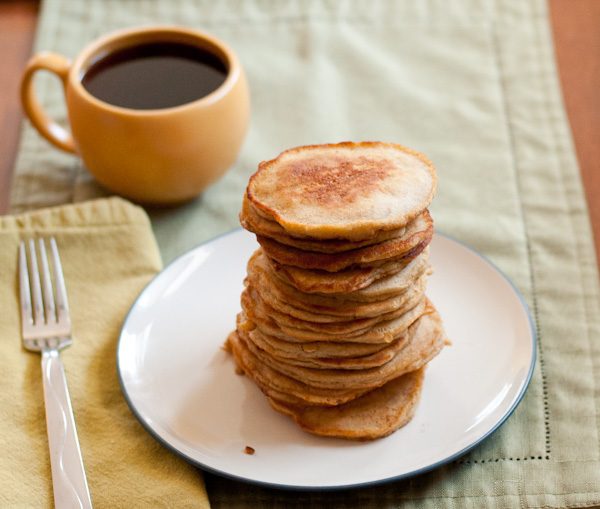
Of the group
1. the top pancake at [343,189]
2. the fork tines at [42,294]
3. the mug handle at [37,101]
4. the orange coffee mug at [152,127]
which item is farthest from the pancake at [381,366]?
the mug handle at [37,101]

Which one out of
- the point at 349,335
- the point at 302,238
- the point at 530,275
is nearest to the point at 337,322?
the point at 349,335

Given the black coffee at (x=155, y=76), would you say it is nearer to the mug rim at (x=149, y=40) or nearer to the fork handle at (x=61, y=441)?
the mug rim at (x=149, y=40)

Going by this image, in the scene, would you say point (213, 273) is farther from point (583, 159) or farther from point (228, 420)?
point (583, 159)

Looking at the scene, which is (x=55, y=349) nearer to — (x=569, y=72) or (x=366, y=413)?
(x=366, y=413)

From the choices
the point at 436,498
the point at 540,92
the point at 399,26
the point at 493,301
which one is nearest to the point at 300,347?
the point at 436,498

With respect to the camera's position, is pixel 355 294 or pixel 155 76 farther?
pixel 155 76
